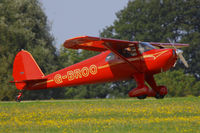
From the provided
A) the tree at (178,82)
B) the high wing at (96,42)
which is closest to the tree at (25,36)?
the tree at (178,82)

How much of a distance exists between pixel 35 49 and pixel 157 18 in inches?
974

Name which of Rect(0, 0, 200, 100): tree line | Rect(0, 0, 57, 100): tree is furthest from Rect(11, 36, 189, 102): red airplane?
Rect(0, 0, 57, 100): tree

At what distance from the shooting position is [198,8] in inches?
2392

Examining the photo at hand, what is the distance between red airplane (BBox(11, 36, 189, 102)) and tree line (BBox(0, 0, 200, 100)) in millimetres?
11812

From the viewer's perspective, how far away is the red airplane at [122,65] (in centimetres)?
2134

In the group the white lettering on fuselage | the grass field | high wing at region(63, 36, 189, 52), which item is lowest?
the grass field

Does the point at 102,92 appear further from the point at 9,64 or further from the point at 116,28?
the point at 9,64

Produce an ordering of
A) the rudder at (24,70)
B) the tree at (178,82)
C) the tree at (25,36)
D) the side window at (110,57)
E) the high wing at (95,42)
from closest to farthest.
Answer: the high wing at (95,42) < the side window at (110,57) < the rudder at (24,70) < the tree at (178,82) < the tree at (25,36)

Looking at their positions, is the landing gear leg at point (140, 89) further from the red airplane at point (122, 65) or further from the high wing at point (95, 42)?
the high wing at point (95, 42)

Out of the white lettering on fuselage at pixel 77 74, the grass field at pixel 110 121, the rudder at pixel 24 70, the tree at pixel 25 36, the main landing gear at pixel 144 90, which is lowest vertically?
the grass field at pixel 110 121

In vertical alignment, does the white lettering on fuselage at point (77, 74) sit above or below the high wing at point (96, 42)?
below

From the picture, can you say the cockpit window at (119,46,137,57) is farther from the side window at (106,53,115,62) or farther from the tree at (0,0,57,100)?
the tree at (0,0,57,100)

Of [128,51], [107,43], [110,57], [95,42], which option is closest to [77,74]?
[110,57]

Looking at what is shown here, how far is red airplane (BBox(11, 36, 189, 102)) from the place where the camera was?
2134 centimetres
